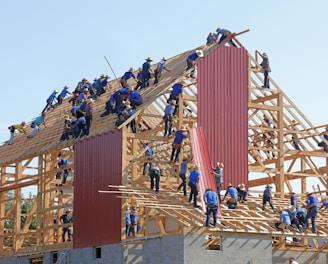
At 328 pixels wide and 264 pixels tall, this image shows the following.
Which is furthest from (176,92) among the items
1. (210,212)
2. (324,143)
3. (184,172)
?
(324,143)

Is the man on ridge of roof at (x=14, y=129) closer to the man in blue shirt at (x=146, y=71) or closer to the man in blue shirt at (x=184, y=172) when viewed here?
the man in blue shirt at (x=146, y=71)

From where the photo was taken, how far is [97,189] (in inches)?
1273

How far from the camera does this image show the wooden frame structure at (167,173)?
2919 cm

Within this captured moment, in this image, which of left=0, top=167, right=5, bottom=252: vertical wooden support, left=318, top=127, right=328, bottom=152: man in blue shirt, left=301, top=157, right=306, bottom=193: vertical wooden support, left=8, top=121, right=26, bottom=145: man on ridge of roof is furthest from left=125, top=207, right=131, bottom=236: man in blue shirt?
left=8, top=121, right=26, bottom=145: man on ridge of roof

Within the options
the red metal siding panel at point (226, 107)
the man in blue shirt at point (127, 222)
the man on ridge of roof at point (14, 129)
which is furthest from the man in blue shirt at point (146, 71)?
the man on ridge of roof at point (14, 129)

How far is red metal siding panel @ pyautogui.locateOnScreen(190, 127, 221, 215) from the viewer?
30078mm

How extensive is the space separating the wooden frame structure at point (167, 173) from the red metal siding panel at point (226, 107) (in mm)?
395

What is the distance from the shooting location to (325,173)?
121ft

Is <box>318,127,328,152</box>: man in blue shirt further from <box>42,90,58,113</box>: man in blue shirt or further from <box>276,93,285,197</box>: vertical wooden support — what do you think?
<box>42,90,58,113</box>: man in blue shirt

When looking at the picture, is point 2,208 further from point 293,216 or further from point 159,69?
point 293,216

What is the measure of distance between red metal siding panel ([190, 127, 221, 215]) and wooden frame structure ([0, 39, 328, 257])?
2.38 feet

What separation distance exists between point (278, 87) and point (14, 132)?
48.2ft

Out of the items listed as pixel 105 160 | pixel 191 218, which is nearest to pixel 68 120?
pixel 105 160

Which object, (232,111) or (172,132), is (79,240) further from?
(232,111)
